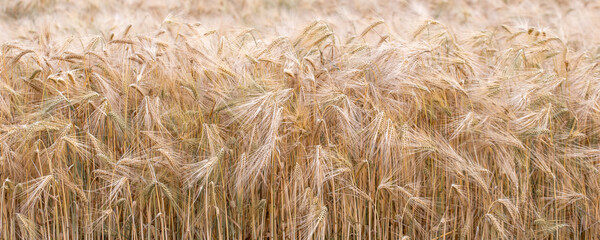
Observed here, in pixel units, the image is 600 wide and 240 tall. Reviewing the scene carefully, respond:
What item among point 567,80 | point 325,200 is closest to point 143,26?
point 325,200

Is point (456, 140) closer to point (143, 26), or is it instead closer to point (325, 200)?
point (325, 200)

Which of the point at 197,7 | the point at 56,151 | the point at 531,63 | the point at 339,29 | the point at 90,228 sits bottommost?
the point at 90,228

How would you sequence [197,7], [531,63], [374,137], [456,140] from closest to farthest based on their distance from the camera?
1. [374,137]
2. [456,140]
3. [531,63]
4. [197,7]

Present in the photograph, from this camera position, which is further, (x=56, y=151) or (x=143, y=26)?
(x=143, y=26)

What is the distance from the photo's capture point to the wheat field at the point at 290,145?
230cm

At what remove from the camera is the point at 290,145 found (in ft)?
7.98

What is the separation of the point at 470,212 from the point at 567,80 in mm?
1074

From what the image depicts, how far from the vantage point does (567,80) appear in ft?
9.70

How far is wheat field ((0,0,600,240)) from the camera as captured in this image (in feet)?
7.56

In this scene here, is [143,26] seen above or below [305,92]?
above

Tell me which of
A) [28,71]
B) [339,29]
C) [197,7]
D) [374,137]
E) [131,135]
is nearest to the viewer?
[374,137]

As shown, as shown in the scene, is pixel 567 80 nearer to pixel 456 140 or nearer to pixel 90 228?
pixel 456 140

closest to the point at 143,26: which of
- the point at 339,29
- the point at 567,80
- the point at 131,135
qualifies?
the point at 339,29

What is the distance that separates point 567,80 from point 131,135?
2397mm
